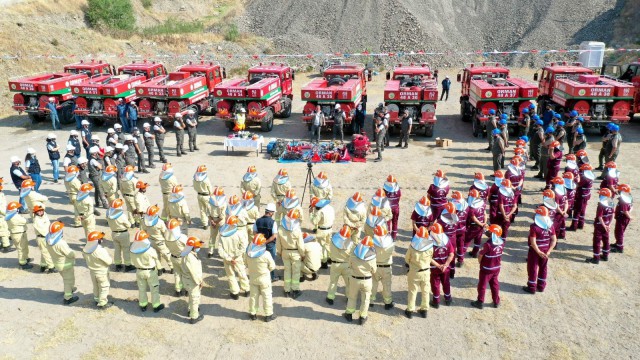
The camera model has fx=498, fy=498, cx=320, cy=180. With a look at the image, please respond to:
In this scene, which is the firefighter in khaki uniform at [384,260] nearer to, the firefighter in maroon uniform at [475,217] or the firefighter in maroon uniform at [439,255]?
the firefighter in maroon uniform at [439,255]

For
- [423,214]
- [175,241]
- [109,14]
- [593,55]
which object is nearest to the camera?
[175,241]

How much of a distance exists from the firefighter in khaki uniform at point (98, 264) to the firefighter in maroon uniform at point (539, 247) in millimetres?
6992

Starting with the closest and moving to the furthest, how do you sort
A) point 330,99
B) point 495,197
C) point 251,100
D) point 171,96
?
point 495,197, point 330,99, point 251,100, point 171,96

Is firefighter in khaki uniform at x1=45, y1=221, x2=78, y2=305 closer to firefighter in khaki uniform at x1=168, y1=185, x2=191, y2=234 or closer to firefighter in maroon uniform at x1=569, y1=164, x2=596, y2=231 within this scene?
firefighter in khaki uniform at x1=168, y1=185, x2=191, y2=234

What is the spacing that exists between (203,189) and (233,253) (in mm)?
3091

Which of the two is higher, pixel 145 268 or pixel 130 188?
pixel 130 188

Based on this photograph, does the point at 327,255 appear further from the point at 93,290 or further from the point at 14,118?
the point at 14,118

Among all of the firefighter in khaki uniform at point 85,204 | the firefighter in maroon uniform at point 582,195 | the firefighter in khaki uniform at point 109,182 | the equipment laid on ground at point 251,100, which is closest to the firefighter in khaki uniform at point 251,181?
the firefighter in khaki uniform at point 109,182

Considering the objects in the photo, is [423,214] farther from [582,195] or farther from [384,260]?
[582,195]

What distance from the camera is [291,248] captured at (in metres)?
8.41

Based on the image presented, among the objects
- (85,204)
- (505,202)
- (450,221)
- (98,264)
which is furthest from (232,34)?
(450,221)

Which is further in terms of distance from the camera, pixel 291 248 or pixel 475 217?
pixel 475 217

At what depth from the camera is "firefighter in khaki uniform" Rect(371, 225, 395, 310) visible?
7758mm

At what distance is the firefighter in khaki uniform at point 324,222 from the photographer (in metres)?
9.25
